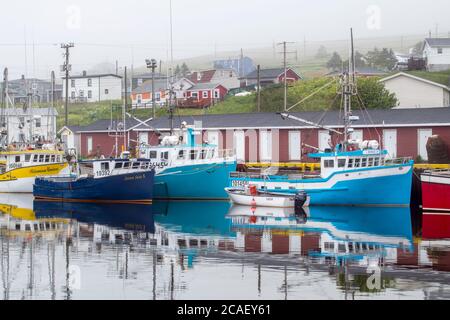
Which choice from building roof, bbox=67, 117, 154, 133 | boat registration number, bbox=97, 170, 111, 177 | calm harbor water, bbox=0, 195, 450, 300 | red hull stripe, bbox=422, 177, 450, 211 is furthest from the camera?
building roof, bbox=67, 117, 154, 133

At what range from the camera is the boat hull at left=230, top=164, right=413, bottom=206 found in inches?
1665

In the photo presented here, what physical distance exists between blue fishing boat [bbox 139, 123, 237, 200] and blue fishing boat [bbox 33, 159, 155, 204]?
154cm

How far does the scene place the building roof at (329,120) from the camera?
165 feet

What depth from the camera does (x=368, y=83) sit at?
74938 millimetres

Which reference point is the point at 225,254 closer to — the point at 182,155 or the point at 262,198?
the point at 262,198

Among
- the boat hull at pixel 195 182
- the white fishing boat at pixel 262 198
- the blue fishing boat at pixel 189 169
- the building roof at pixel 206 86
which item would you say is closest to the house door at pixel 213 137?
the blue fishing boat at pixel 189 169

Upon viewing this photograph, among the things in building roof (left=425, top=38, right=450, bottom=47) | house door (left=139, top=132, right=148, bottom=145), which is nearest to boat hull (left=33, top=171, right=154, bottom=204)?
house door (left=139, top=132, right=148, bottom=145)

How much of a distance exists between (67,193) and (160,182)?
5.69 metres

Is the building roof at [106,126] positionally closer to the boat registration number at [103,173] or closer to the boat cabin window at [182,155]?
the boat cabin window at [182,155]

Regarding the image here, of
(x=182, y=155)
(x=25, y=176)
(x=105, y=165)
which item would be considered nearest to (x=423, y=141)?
(x=182, y=155)

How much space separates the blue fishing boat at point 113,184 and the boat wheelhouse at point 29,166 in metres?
5.40

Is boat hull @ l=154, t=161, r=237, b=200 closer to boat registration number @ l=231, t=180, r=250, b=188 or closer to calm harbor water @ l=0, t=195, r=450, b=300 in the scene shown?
boat registration number @ l=231, t=180, r=250, b=188
